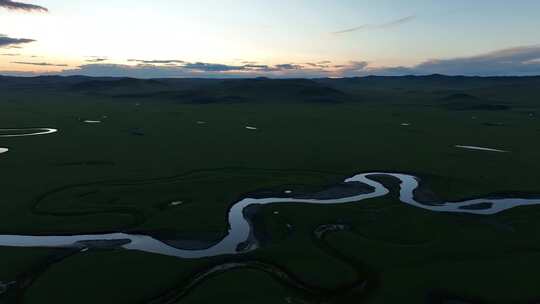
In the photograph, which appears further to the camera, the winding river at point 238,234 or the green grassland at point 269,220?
the winding river at point 238,234

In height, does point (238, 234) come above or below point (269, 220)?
below

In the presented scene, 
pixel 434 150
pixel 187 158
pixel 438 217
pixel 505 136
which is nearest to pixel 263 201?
pixel 438 217

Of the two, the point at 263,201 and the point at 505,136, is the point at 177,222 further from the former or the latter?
the point at 505,136

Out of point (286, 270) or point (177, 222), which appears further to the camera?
point (177, 222)

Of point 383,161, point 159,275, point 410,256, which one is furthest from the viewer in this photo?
point 383,161

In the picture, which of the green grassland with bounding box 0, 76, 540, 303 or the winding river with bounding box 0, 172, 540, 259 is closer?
the green grassland with bounding box 0, 76, 540, 303

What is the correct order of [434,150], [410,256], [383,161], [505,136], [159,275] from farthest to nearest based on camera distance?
[505,136] < [434,150] < [383,161] < [410,256] < [159,275]

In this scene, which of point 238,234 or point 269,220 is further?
point 269,220
